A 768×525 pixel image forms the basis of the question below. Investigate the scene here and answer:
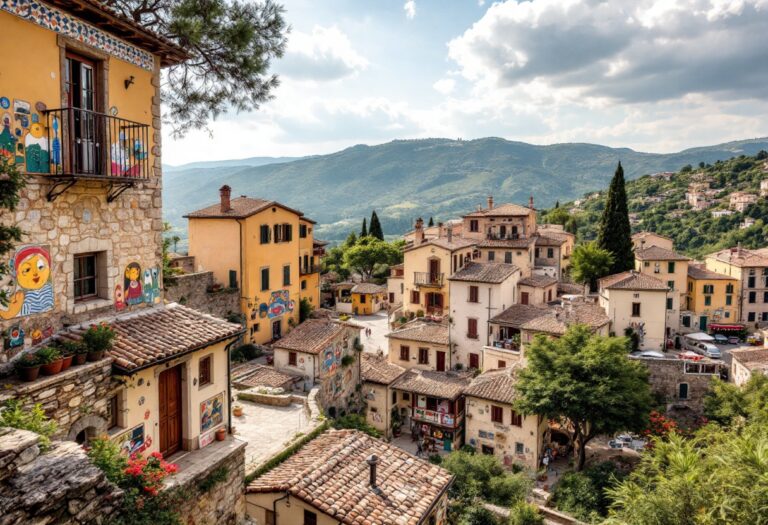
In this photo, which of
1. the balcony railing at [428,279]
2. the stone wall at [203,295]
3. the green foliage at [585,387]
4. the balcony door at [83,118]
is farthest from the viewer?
the balcony railing at [428,279]

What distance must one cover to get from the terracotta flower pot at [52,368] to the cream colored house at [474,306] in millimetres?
32778

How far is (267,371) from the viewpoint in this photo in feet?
81.3

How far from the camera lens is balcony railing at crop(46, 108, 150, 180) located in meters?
8.72

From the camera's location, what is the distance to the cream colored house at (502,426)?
29.6m

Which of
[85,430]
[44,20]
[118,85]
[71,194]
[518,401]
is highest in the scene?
[44,20]

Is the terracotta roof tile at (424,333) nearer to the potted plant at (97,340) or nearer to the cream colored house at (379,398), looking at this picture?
the cream colored house at (379,398)

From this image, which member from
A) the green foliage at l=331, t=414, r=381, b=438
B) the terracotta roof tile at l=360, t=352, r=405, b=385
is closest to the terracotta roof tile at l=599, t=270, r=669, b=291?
the terracotta roof tile at l=360, t=352, r=405, b=385

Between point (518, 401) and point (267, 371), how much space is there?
568 inches

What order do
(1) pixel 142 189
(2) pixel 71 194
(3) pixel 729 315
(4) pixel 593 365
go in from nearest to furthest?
(2) pixel 71 194 → (1) pixel 142 189 → (4) pixel 593 365 → (3) pixel 729 315

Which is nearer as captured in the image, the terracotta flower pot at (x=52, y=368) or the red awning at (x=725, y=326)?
the terracotta flower pot at (x=52, y=368)

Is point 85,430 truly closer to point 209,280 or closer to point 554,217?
point 209,280

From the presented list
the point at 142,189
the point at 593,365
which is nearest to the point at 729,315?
the point at 593,365

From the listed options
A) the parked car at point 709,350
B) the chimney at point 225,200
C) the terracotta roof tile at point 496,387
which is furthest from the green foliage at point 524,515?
the parked car at point 709,350

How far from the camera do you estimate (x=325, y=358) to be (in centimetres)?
2578
